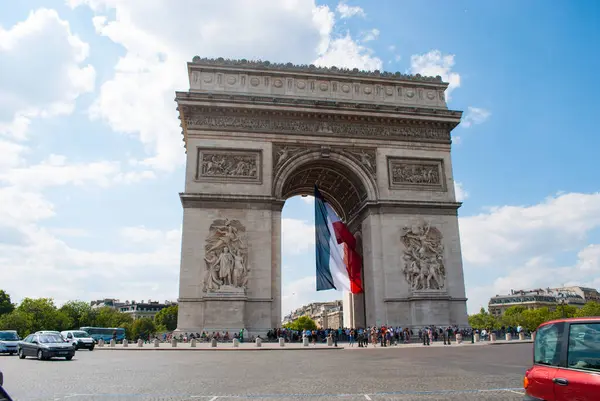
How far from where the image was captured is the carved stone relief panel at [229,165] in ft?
97.4

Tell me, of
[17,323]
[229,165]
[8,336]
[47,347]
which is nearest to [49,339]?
[47,347]

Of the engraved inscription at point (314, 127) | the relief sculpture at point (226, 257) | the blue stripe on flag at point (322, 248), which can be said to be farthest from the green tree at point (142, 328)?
the engraved inscription at point (314, 127)

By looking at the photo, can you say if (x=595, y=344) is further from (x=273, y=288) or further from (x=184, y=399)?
(x=273, y=288)

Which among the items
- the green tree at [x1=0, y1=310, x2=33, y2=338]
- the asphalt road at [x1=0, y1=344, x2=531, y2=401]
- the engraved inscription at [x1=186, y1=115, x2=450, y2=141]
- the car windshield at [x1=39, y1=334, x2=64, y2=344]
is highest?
the engraved inscription at [x1=186, y1=115, x2=450, y2=141]

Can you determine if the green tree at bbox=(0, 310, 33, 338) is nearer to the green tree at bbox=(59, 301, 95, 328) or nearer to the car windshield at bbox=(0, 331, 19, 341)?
the green tree at bbox=(59, 301, 95, 328)

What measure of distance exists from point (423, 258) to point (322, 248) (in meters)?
6.49

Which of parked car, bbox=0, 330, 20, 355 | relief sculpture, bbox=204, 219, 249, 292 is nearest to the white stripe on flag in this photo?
relief sculpture, bbox=204, 219, 249, 292

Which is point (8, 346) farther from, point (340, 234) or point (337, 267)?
point (340, 234)

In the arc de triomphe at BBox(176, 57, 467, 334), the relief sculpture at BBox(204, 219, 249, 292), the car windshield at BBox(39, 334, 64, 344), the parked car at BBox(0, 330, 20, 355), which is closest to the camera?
the car windshield at BBox(39, 334, 64, 344)

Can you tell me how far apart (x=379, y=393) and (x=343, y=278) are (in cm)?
2291

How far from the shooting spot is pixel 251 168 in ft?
→ 99.2

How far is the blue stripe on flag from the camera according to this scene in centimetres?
3089

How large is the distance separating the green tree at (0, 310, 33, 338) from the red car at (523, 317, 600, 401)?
72687 mm

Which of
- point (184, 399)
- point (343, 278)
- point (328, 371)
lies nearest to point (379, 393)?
point (184, 399)
